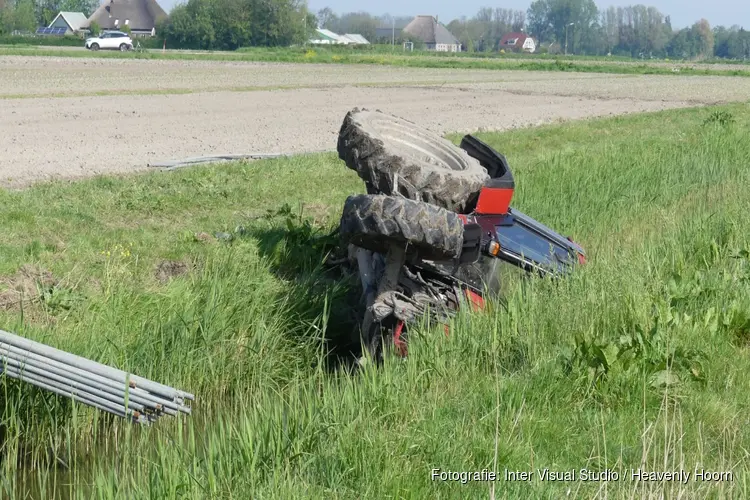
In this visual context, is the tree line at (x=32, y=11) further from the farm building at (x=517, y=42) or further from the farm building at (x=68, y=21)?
the farm building at (x=517, y=42)

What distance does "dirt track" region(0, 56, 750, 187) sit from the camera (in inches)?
658

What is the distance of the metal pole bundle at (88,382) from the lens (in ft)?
18.0

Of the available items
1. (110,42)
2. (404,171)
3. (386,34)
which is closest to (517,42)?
(386,34)

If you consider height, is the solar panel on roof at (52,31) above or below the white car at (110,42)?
above

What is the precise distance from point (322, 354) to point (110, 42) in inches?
2978

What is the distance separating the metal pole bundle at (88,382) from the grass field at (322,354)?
18 cm

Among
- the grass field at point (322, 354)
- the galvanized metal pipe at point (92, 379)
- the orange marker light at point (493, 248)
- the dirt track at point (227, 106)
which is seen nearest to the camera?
the grass field at point (322, 354)

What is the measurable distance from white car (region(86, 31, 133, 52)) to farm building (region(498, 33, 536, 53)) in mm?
109977

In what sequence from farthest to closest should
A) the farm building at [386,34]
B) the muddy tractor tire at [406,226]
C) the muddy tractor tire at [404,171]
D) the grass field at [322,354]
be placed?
the farm building at [386,34]
the muddy tractor tire at [404,171]
the muddy tractor tire at [406,226]
the grass field at [322,354]

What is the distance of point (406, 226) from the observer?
6492mm

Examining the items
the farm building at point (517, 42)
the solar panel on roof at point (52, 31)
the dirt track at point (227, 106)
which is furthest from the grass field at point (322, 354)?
the farm building at point (517, 42)

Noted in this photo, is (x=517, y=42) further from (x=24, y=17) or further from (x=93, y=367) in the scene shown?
(x=93, y=367)

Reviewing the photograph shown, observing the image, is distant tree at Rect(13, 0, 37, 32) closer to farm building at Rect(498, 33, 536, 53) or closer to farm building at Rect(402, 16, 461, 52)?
farm building at Rect(402, 16, 461, 52)

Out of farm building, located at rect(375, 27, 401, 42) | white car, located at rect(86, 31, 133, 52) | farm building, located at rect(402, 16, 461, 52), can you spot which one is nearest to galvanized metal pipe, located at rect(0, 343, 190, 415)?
white car, located at rect(86, 31, 133, 52)
